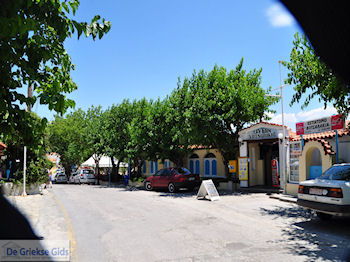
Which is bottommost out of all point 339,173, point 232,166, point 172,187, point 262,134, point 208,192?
point 172,187

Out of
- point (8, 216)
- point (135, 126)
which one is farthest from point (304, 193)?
point (135, 126)

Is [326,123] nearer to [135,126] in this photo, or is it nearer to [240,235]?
[240,235]

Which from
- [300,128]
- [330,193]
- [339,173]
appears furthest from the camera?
[300,128]

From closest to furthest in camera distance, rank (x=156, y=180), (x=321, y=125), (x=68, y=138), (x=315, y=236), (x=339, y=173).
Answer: (x=315, y=236) → (x=339, y=173) → (x=321, y=125) → (x=156, y=180) → (x=68, y=138)

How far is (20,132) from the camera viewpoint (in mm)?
4840

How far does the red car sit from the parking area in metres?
6.76

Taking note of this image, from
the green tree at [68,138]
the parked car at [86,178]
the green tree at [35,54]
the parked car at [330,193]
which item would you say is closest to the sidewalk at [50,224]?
the green tree at [35,54]

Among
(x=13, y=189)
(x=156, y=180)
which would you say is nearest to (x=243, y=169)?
(x=156, y=180)

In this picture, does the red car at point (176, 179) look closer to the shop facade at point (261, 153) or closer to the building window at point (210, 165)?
the shop facade at point (261, 153)

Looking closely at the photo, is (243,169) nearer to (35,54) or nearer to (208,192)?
(208,192)

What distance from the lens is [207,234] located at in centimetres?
750

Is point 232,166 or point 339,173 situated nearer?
point 339,173

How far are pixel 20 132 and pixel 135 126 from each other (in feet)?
62.8

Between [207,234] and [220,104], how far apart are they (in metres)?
10.1
